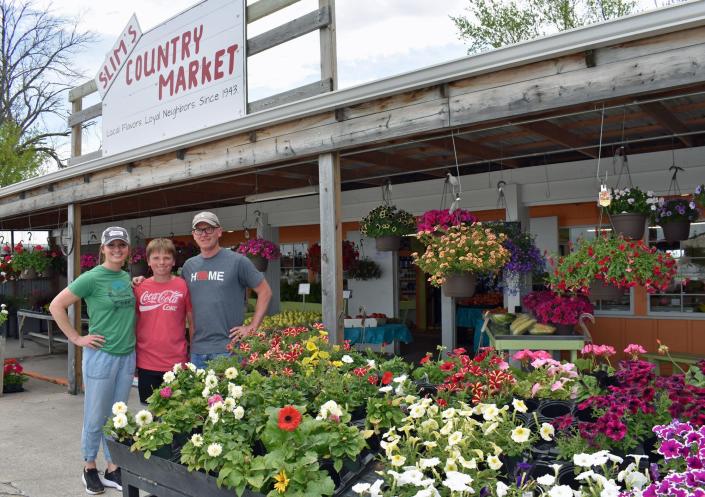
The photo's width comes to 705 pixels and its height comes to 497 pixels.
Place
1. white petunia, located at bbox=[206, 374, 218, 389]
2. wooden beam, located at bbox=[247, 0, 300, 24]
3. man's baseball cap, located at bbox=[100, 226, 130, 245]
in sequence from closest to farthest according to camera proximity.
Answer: white petunia, located at bbox=[206, 374, 218, 389] → man's baseball cap, located at bbox=[100, 226, 130, 245] → wooden beam, located at bbox=[247, 0, 300, 24]

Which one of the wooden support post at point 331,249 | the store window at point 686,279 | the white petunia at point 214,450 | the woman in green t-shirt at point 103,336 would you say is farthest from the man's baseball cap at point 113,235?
the store window at point 686,279

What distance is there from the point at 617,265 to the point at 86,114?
221 inches

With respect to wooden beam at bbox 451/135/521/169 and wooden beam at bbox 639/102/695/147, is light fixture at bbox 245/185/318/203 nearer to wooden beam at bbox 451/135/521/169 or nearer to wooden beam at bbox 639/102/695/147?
wooden beam at bbox 451/135/521/169

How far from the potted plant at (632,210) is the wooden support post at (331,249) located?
240cm

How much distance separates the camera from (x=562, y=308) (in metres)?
5.45

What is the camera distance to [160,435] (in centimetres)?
265

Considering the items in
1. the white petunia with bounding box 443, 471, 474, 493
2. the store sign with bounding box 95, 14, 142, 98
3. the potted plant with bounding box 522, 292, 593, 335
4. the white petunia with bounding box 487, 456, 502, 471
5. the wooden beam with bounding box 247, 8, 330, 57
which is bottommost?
the white petunia with bounding box 487, 456, 502, 471

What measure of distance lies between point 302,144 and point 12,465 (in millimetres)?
3195

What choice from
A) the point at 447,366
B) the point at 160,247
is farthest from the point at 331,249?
the point at 447,366

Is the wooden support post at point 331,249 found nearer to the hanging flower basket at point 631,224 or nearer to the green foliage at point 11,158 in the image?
the hanging flower basket at point 631,224

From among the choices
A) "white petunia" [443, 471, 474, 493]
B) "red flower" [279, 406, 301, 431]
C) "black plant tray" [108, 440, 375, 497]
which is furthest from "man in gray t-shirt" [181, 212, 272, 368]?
"white petunia" [443, 471, 474, 493]

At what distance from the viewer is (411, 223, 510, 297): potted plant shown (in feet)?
13.3

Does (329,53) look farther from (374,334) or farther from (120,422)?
(374,334)

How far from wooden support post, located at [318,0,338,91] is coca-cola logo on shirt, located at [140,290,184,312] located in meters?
1.73
